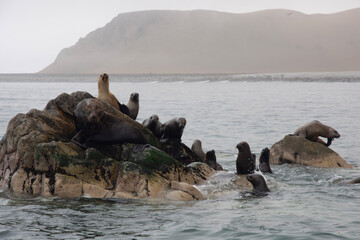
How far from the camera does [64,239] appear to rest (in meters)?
8.40

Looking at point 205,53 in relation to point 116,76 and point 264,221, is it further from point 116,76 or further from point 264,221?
point 264,221

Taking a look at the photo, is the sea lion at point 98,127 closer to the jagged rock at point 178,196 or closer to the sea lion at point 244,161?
the jagged rock at point 178,196

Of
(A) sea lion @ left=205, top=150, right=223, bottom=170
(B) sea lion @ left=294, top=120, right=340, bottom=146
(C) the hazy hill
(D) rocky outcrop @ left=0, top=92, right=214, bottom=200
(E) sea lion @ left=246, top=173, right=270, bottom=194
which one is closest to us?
(D) rocky outcrop @ left=0, top=92, right=214, bottom=200

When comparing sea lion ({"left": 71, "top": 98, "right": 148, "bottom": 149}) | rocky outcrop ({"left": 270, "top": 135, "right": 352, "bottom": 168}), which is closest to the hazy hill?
rocky outcrop ({"left": 270, "top": 135, "right": 352, "bottom": 168})

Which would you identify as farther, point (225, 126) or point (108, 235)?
point (225, 126)

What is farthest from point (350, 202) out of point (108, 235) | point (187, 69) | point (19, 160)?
point (187, 69)

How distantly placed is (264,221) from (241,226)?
Answer: 455 millimetres

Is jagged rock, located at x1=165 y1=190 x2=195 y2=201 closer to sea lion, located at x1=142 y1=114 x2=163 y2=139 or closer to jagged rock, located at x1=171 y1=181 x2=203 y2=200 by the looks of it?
jagged rock, located at x1=171 y1=181 x2=203 y2=200

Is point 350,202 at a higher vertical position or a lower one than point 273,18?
lower

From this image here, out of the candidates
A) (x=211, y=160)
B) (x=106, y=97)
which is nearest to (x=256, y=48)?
(x=211, y=160)

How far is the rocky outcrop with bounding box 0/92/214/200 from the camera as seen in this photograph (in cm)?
1083

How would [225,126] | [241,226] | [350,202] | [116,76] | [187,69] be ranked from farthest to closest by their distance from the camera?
[187,69] < [116,76] < [225,126] < [350,202] < [241,226]

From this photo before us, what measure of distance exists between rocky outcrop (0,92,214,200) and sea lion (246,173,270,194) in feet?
3.52

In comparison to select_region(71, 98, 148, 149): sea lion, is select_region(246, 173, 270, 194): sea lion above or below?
below
